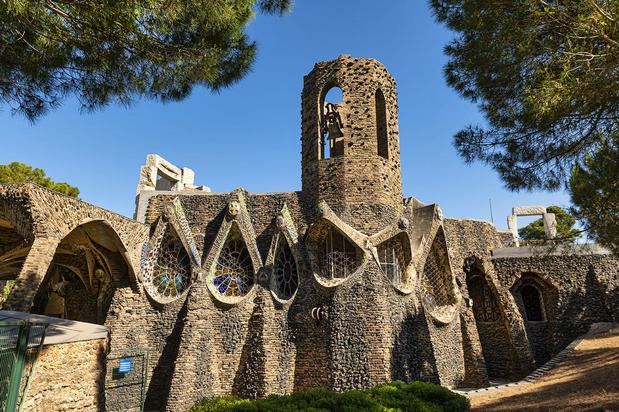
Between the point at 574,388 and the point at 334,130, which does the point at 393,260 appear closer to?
the point at 334,130

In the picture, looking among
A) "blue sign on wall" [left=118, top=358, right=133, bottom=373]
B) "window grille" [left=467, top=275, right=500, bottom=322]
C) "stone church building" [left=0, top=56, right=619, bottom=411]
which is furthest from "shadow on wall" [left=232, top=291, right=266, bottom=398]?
"window grille" [left=467, top=275, right=500, bottom=322]

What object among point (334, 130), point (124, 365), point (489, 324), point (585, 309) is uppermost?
point (334, 130)

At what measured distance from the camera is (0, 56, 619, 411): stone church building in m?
8.52

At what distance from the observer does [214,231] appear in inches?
412

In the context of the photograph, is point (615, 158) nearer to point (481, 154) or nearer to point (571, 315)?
point (481, 154)

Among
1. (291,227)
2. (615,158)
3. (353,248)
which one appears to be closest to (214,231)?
(291,227)

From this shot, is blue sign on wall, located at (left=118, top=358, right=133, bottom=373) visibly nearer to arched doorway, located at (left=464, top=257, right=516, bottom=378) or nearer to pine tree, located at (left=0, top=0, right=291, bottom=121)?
pine tree, located at (left=0, top=0, right=291, bottom=121)

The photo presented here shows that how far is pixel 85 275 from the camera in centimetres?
1066

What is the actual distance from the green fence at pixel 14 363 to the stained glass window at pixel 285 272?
6092 mm

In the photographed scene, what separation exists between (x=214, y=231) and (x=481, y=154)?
686cm

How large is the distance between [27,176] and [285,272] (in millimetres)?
16295

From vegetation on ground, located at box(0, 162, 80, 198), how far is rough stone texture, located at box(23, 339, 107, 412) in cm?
1572

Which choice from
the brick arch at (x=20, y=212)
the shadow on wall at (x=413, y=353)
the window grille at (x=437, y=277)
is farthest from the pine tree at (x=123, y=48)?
the window grille at (x=437, y=277)

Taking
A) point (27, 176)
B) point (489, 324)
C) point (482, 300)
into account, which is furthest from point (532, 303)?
point (27, 176)
